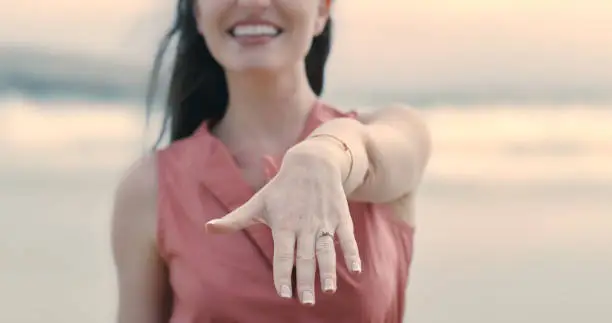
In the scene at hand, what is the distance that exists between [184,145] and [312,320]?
9.0 inches

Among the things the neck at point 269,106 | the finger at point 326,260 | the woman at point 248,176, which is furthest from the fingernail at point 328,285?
the neck at point 269,106

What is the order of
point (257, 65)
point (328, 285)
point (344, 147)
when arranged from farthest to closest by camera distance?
point (257, 65) < point (344, 147) < point (328, 285)

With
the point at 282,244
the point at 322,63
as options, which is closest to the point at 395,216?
the point at 322,63

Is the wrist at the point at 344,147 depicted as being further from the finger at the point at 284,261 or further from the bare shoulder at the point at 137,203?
the bare shoulder at the point at 137,203

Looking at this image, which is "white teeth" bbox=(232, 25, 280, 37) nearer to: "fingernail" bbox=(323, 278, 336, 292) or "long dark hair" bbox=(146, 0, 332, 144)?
"long dark hair" bbox=(146, 0, 332, 144)

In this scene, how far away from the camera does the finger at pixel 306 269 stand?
955mm

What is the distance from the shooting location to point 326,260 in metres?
0.95

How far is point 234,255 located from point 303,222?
0.20 metres

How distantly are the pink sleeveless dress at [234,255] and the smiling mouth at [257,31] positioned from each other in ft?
0.33

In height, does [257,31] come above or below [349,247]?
above

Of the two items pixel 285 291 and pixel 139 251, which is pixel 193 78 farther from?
pixel 285 291

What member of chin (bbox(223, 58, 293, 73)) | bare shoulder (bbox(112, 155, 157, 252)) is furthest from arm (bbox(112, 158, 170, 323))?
chin (bbox(223, 58, 293, 73))

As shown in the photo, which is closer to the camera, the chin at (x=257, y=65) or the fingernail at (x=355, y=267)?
the fingernail at (x=355, y=267)

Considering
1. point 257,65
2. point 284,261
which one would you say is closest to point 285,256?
point 284,261
